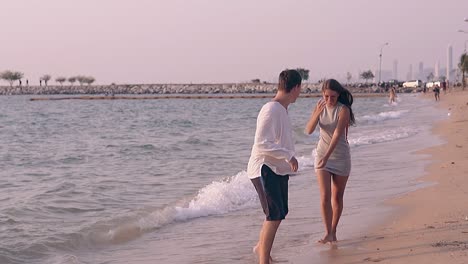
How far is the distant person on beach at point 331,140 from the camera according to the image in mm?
6383

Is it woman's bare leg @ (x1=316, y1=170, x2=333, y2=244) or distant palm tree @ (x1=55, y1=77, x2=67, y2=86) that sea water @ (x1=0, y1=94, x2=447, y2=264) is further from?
distant palm tree @ (x1=55, y1=77, x2=67, y2=86)

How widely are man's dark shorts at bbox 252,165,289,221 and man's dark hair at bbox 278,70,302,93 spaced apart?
2.12ft

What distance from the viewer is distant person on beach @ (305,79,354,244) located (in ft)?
20.9

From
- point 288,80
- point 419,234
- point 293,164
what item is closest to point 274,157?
point 293,164

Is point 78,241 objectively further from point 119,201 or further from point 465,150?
point 465,150

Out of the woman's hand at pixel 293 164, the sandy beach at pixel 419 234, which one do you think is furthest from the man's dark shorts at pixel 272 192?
the sandy beach at pixel 419 234

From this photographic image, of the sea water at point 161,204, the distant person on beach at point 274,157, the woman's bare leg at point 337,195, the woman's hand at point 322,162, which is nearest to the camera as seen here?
the distant person on beach at point 274,157

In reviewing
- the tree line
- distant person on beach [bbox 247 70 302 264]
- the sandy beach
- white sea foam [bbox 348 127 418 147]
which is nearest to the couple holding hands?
distant person on beach [bbox 247 70 302 264]

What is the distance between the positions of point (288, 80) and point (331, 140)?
1130mm

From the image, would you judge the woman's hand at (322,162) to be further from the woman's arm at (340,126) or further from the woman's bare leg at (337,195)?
the woman's bare leg at (337,195)

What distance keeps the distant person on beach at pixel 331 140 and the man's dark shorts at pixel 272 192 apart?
1130 millimetres

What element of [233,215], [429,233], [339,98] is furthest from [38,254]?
[429,233]

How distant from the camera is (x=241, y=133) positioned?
27.5 meters

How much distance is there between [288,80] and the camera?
549cm
